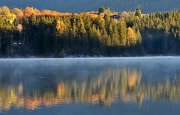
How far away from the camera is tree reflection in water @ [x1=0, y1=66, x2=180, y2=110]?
32062mm

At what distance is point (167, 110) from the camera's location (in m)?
28.3

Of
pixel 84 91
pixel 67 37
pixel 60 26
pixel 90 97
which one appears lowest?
pixel 90 97

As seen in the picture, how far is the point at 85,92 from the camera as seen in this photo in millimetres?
37031

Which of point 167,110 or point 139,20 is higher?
point 139,20

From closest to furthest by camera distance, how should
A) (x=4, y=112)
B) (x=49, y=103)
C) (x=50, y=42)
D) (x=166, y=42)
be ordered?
1. (x=4, y=112)
2. (x=49, y=103)
3. (x=50, y=42)
4. (x=166, y=42)

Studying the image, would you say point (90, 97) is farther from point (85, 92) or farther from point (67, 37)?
point (67, 37)

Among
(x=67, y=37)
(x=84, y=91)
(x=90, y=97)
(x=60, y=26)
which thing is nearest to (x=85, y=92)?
(x=84, y=91)

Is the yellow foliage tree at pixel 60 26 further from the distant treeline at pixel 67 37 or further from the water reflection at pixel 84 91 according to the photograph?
the water reflection at pixel 84 91

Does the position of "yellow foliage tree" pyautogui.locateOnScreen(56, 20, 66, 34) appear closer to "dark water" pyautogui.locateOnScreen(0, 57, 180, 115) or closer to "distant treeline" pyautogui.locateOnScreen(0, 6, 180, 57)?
"distant treeline" pyautogui.locateOnScreen(0, 6, 180, 57)

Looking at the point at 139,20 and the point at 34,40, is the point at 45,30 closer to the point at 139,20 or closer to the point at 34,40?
the point at 34,40

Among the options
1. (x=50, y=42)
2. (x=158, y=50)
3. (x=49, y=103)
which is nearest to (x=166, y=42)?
(x=158, y=50)

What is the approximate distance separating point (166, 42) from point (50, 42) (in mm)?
39127

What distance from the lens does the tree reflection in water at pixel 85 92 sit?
Result: 32062 millimetres

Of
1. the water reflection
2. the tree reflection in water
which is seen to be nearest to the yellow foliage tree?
the water reflection
